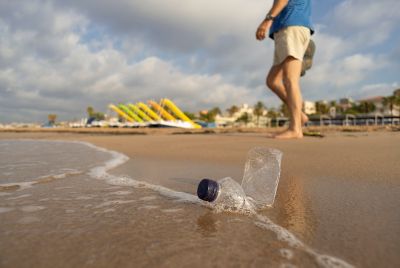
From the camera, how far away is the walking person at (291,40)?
3949 millimetres

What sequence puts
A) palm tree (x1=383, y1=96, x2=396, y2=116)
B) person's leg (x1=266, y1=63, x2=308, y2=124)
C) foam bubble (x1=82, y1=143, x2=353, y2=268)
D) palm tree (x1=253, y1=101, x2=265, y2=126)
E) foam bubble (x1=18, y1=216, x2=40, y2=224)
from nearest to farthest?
foam bubble (x1=82, y1=143, x2=353, y2=268) < foam bubble (x1=18, y1=216, x2=40, y2=224) < person's leg (x1=266, y1=63, x2=308, y2=124) < palm tree (x1=383, y1=96, x2=396, y2=116) < palm tree (x1=253, y1=101, x2=265, y2=126)

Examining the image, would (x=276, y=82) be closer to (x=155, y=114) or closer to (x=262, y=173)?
(x=262, y=173)

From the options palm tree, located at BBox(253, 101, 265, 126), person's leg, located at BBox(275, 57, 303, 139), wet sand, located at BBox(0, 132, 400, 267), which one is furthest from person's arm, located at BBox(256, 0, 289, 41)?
palm tree, located at BBox(253, 101, 265, 126)

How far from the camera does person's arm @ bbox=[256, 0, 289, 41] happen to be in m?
3.91

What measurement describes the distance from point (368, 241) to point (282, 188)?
789mm

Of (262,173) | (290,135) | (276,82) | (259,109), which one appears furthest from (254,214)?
(259,109)

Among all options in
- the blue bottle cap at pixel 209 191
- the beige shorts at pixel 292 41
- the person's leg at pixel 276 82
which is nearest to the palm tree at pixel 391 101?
the person's leg at pixel 276 82

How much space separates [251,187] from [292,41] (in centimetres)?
286

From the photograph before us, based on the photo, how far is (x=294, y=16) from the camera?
398 cm

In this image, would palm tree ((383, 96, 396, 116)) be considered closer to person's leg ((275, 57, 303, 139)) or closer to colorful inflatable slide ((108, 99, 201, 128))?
colorful inflatable slide ((108, 99, 201, 128))

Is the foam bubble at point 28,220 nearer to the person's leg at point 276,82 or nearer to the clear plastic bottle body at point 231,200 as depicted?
the clear plastic bottle body at point 231,200

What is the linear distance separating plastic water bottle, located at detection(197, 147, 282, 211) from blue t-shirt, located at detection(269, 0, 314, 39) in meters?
2.78

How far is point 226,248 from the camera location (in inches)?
32.9

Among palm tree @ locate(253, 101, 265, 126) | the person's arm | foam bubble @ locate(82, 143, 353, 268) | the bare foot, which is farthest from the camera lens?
palm tree @ locate(253, 101, 265, 126)
